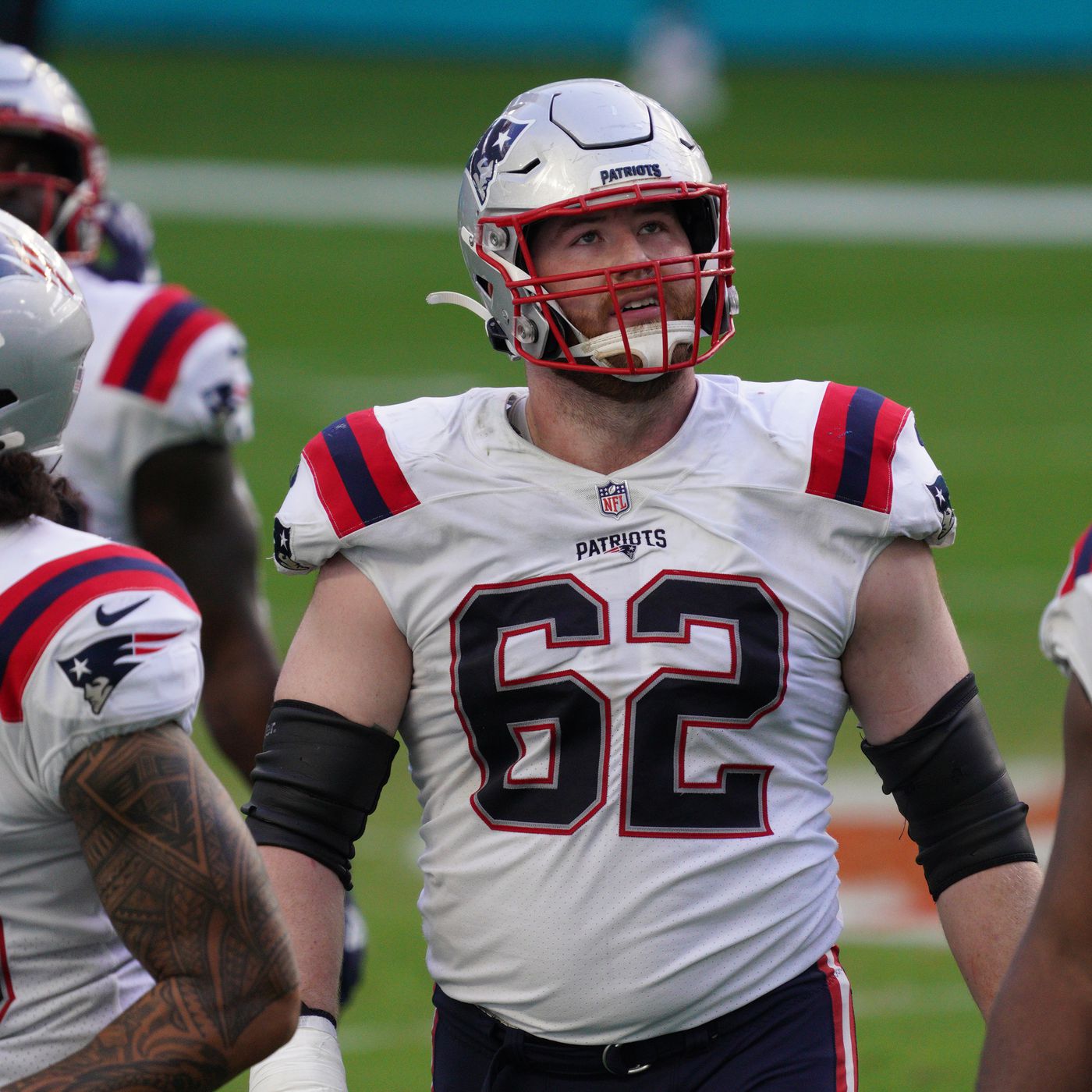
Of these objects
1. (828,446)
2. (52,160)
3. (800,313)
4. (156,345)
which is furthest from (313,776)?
(800,313)

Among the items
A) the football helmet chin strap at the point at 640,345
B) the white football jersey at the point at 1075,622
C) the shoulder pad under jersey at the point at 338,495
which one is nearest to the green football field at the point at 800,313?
the shoulder pad under jersey at the point at 338,495

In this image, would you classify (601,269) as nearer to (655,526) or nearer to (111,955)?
(655,526)

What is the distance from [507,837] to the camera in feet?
9.76

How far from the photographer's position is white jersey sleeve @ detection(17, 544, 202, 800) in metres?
2.32

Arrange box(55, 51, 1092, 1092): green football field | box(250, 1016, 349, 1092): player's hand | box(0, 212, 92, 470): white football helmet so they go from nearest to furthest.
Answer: box(0, 212, 92, 470): white football helmet < box(250, 1016, 349, 1092): player's hand < box(55, 51, 1092, 1092): green football field

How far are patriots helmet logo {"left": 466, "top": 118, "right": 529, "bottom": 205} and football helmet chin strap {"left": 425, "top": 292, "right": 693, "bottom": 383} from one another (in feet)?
0.93

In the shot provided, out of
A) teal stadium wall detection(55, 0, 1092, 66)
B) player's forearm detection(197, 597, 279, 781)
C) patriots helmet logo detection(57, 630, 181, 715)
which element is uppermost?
patriots helmet logo detection(57, 630, 181, 715)

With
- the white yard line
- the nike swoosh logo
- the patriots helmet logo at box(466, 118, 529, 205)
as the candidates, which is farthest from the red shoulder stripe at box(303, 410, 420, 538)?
the white yard line

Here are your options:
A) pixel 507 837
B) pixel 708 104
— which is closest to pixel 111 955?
pixel 507 837

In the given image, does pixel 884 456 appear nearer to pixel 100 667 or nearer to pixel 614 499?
pixel 614 499

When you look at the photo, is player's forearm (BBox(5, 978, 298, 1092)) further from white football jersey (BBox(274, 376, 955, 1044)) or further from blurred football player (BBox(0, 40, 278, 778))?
blurred football player (BBox(0, 40, 278, 778))

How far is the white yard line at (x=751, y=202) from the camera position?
713 inches

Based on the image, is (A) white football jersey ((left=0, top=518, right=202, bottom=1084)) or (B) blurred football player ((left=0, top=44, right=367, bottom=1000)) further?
(B) blurred football player ((left=0, top=44, right=367, bottom=1000))

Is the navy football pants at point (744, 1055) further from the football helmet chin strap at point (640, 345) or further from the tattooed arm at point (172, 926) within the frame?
the football helmet chin strap at point (640, 345)
